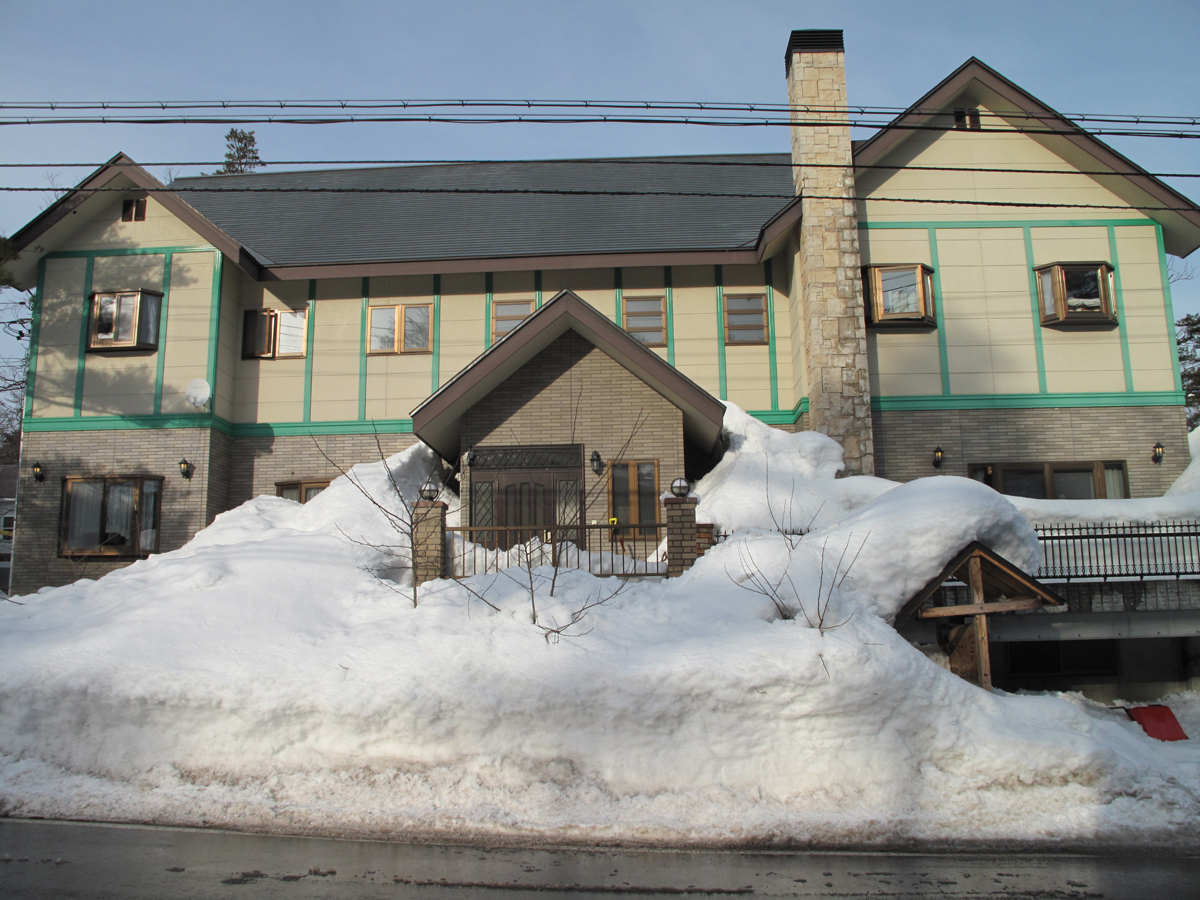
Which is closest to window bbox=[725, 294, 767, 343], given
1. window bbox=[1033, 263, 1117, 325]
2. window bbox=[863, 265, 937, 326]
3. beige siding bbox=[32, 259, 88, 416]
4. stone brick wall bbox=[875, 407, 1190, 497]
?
window bbox=[863, 265, 937, 326]

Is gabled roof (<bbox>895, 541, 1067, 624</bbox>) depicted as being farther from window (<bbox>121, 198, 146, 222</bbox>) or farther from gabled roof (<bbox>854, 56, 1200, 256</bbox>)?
window (<bbox>121, 198, 146, 222</bbox>)

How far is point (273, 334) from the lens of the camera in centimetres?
1722

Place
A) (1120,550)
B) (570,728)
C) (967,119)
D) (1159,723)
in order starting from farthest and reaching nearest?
(967,119), (1120,550), (1159,723), (570,728)

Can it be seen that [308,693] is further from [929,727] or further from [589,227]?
[589,227]

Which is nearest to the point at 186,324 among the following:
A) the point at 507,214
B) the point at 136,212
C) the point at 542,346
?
the point at 136,212

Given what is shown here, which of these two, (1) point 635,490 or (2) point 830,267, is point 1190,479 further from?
(1) point 635,490

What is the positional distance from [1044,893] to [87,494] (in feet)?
53.1

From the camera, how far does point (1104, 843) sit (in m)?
6.87

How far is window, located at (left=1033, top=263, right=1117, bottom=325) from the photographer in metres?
16.0

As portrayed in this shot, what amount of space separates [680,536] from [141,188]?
42.7 ft

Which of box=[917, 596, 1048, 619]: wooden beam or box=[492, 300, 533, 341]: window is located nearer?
box=[917, 596, 1048, 619]: wooden beam

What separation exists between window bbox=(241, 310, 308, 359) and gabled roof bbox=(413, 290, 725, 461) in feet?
17.4

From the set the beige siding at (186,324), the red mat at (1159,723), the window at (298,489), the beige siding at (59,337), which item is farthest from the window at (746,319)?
the beige siding at (59,337)

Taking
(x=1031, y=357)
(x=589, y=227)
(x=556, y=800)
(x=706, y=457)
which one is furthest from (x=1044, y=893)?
(x=589, y=227)
